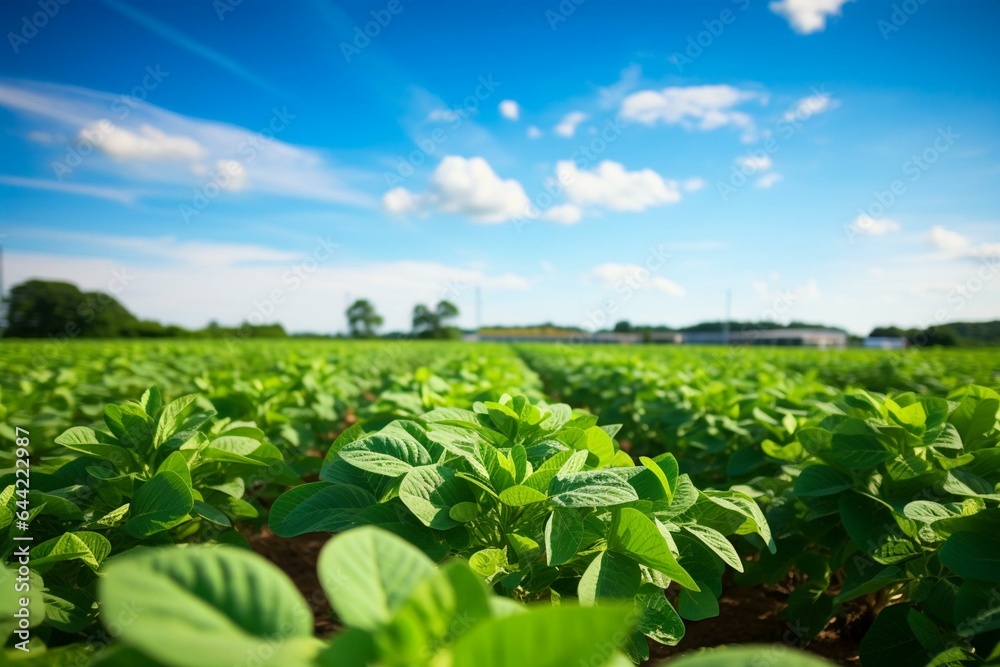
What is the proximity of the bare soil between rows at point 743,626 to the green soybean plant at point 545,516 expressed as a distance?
1.12m

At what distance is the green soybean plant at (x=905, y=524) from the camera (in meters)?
1.56

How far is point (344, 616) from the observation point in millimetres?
726

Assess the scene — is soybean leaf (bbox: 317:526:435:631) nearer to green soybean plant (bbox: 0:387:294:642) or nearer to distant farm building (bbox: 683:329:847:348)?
green soybean plant (bbox: 0:387:294:642)

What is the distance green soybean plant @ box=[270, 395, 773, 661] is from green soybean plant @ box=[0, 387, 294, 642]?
0.36 m

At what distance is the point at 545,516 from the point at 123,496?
4.72 ft

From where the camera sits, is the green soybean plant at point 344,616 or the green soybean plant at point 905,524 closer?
the green soybean plant at point 344,616

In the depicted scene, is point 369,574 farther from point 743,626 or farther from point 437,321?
point 437,321

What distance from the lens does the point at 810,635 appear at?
2.47 meters

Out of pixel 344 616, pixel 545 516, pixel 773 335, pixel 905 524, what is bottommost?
pixel 905 524

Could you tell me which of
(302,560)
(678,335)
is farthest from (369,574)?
(678,335)

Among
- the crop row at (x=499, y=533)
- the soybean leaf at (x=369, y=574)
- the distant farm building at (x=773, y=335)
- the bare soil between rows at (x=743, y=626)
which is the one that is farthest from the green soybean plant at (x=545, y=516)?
the distant farm building at (x=773, y=335)

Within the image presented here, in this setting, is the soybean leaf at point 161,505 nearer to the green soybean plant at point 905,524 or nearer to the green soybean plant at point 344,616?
the green soybean plant at point 344,616

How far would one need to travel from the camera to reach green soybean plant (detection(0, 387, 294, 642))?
1402 millimetres

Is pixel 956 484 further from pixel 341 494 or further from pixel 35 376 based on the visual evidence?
pixel 35 376
